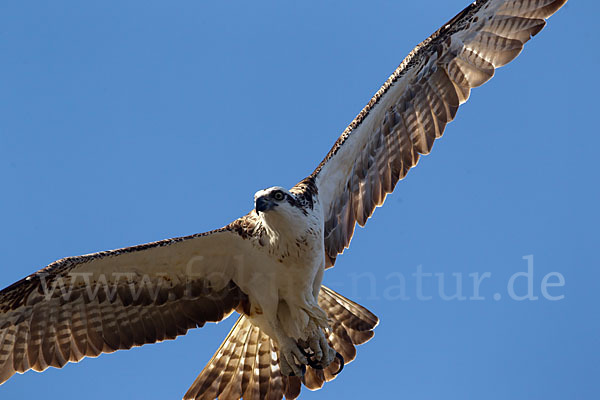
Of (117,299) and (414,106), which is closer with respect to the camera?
(117,299)

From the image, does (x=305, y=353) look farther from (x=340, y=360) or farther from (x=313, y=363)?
(x=340, y=360)

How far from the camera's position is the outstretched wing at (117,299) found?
27.6 feet

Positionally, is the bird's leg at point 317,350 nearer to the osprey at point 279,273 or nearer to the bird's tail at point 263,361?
the osprey at point 279,273

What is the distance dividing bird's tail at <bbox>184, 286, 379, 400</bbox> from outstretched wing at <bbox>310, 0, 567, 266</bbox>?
0.63m

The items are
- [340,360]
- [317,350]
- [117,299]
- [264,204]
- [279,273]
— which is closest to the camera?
[264,204]

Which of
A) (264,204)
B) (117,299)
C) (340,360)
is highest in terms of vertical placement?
(264,204)

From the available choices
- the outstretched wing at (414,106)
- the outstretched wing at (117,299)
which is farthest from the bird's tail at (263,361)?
the outstretched wing at (414,106)

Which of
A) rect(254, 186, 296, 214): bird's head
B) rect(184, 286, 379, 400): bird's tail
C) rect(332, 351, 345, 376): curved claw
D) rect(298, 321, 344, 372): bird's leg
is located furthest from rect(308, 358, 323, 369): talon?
rect(254, 186, 296, 214): bird's head

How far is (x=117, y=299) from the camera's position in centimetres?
881

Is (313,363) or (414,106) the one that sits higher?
(414,106)

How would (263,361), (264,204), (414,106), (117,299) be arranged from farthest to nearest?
(414,106) < (263,361) < (117,299) < (264,204)

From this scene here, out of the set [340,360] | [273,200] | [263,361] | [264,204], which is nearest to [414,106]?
[273,200]

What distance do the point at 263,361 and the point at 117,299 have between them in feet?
5.27

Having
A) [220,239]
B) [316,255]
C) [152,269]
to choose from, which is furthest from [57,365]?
[316,255]
